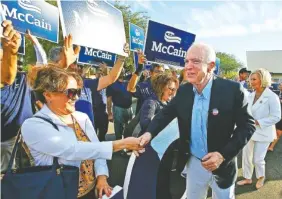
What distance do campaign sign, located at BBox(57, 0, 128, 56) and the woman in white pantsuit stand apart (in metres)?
2.16

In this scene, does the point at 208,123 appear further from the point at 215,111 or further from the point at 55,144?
the point at 55,144

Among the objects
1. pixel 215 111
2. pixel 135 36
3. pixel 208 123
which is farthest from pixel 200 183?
pixel 135 36

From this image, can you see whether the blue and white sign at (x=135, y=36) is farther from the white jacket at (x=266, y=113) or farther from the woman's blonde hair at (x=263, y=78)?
the white jacket at (x=266, y=113)

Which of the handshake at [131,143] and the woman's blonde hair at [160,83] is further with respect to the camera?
the woman's blonde hair at [160,83]

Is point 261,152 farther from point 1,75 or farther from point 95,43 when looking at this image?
point 1,75

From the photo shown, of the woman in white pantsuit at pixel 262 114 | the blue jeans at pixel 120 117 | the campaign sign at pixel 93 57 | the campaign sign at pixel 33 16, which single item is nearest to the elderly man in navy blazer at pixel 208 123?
the woman in white pantsuit at pixel 262 114

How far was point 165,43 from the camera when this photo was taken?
4.85 metres

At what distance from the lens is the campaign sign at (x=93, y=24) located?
109 inches

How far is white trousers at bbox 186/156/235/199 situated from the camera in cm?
244

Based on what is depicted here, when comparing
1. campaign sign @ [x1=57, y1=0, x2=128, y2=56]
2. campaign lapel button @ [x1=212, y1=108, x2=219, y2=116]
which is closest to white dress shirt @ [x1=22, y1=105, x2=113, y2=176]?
campaign lapel button @ [x1=212, y1=108, x2=219, y2=116]

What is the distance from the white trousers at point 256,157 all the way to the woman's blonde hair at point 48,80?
3.37m

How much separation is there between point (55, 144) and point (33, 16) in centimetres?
220

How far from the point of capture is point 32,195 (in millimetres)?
1562

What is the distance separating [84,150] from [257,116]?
3146 millimetres
